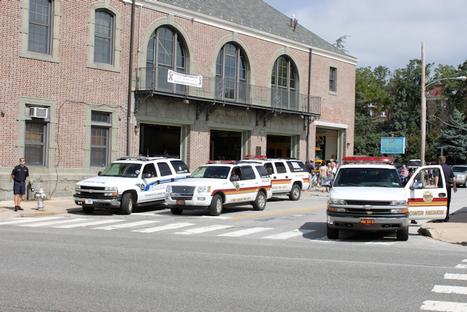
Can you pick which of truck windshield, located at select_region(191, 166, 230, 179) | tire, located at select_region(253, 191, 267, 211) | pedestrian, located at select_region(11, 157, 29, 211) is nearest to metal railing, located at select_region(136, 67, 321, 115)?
truck windshield, located at select_region(191, 166, 230, 179)

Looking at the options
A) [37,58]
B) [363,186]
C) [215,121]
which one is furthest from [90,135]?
[363,186]

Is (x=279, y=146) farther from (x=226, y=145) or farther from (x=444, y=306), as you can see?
(x=444, y=306)

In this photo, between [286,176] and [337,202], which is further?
[286,176]

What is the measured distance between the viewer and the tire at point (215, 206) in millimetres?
20266

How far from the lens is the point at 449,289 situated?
28.3 feet

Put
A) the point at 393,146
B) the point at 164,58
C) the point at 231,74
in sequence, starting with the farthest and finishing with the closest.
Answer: the point at 393,146
the point at 231,74
the point at 164,58

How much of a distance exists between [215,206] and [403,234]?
744 centimetres

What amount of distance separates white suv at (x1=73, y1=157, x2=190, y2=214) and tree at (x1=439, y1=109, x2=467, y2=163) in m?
53.3

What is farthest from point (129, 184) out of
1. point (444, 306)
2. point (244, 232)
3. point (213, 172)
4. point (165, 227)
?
point (444, 306)

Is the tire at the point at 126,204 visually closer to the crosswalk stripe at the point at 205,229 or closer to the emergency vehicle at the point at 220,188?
the emergency vehicle at the point at 220,188

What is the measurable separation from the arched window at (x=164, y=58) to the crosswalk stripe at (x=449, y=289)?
828 inches

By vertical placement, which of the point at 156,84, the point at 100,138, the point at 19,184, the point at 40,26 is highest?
the point at 40,26

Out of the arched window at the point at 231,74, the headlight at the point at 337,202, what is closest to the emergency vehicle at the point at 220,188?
the headlight at the point at 337,202

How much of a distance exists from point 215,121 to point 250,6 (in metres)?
10.5
